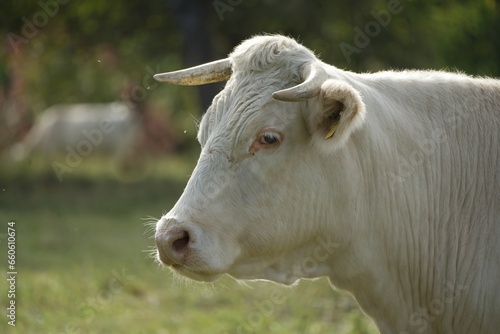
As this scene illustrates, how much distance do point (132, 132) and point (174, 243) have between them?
19.3m

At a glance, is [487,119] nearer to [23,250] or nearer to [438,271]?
[438,271]

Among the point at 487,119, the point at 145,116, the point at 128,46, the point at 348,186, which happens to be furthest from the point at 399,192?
the point at 145,116

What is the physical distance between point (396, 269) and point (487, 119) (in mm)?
957

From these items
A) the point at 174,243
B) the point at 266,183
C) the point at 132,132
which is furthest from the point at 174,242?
the point at 132,132

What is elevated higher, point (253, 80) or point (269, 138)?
point (253, 80)

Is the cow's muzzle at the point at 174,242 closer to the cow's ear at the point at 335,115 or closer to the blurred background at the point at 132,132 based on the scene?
the cow's ear at the point at 335,115

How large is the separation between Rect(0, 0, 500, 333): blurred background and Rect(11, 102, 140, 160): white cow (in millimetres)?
55

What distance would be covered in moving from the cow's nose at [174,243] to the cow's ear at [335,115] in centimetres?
80

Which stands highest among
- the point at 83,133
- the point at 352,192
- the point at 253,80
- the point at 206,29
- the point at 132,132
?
the point at 253,80

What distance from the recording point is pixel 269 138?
4.09 meters

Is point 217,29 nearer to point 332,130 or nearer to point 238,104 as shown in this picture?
A: point 238,104

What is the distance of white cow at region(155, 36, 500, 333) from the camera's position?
13.2 ft

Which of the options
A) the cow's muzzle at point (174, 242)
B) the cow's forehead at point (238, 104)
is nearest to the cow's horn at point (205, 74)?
the cow's forehead at point (238, 104)

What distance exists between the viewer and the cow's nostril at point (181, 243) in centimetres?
393
